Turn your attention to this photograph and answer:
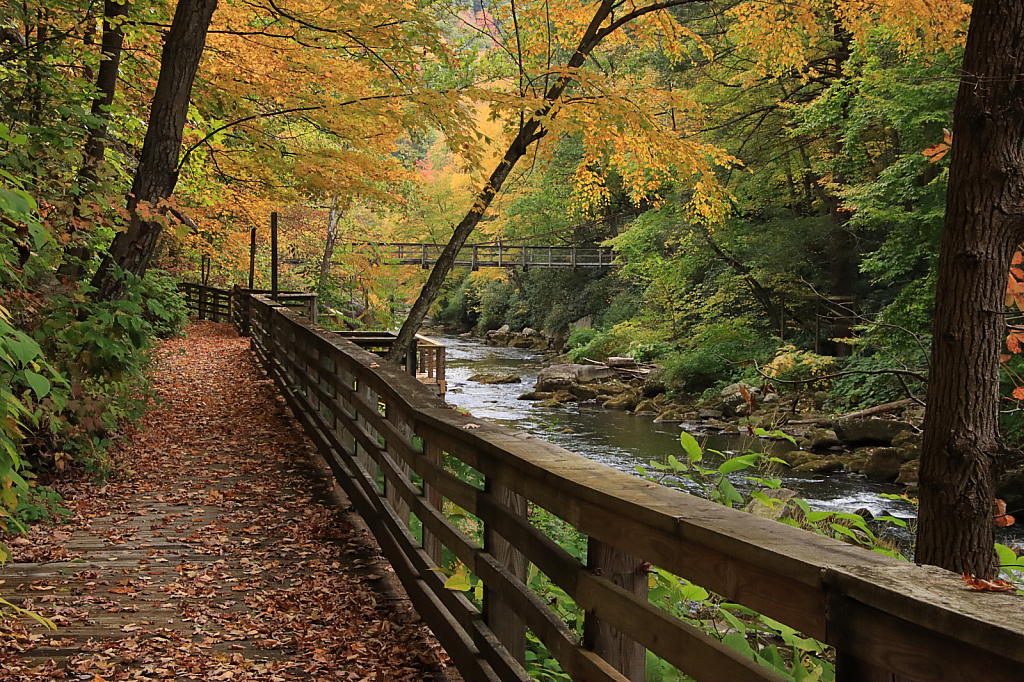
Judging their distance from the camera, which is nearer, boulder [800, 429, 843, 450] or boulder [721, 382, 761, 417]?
boulder [800, 429, 843, 450]

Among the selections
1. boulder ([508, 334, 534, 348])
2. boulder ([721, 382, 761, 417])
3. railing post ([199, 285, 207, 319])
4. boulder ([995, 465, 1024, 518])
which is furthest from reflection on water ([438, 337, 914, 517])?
boulder ([508, 334, 534, 348])

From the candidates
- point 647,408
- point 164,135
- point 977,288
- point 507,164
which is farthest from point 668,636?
point 647,408

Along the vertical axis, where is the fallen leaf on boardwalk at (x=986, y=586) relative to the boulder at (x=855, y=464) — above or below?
above

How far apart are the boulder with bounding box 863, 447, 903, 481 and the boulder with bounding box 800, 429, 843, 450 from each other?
65.2 inches

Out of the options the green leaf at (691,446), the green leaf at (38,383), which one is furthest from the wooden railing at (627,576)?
the green leaf at (38,383)

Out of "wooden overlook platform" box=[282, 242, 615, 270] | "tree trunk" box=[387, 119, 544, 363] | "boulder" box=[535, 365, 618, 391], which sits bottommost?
"boulder" box=[535, 365, 618, 391]

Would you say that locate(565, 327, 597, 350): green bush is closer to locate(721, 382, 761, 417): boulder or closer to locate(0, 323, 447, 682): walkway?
locate(721, 382, 761, 417): boulder

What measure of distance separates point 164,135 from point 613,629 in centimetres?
625

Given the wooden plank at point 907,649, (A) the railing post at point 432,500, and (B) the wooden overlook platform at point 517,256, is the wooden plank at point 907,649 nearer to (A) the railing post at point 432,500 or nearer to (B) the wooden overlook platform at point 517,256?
(A) the railing post at point 432,500

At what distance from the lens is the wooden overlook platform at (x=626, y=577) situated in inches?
48.6

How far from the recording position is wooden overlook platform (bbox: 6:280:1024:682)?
4.05 ft

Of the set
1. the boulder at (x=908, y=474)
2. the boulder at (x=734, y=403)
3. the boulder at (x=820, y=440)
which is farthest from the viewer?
the boulder at (x=734, y=403)

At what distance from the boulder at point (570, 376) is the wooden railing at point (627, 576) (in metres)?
18.3

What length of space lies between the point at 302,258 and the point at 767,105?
2040 centimetres
